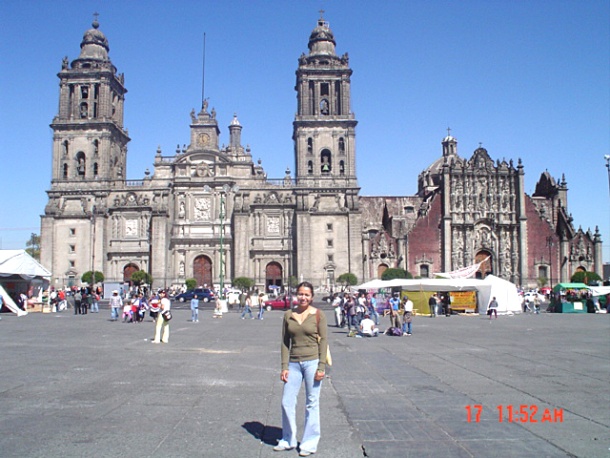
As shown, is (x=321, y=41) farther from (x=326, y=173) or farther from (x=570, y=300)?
(x=570, y=300)

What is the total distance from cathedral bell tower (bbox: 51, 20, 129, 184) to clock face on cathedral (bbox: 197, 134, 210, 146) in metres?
9.24

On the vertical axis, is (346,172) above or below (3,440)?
above

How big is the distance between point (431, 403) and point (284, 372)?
317 cm

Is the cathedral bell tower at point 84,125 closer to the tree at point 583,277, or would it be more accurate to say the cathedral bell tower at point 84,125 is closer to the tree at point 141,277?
the tree at point 141,277

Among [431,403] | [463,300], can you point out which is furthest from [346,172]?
[431,403]

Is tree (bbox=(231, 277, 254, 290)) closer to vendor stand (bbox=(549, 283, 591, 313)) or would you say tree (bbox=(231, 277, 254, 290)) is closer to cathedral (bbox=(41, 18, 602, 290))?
cathedral (bbox=(41, 18, 602, 290))

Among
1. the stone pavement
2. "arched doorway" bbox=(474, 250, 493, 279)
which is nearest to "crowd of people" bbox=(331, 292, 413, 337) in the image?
the stone pavement

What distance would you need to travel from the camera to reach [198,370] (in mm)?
12031

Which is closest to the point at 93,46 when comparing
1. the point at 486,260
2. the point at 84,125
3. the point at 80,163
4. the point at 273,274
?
the point at 84,125

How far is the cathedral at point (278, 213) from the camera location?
64.2 m

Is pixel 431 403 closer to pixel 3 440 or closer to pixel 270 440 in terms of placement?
pixel 270 440

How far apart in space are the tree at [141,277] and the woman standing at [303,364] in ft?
182

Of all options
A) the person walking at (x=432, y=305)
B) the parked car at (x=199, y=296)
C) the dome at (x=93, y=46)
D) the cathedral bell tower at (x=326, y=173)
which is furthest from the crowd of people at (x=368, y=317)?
the dome at (x=93, y=46)

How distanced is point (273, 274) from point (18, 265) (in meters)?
33.3
